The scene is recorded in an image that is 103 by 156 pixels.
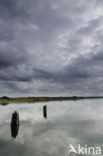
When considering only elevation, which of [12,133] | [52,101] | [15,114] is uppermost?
[52,101]

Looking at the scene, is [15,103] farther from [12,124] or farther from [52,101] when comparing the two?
[12,124]

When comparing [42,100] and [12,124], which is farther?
[12,124]

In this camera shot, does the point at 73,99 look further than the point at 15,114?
No

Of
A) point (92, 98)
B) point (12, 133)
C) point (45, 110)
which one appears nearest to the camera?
point (45, 110)

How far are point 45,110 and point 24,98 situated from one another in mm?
3358

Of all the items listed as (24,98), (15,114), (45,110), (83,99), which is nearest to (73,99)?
(83,99)

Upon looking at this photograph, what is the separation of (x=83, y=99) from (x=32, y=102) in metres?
7.44

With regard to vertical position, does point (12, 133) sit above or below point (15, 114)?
below

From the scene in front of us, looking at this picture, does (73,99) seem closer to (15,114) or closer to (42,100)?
(42,100)

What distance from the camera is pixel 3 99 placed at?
80.9ft

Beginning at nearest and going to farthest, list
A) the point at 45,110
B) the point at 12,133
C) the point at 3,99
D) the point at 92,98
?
the point at 3,99, the point at 45,110, the point at 92,98, the point at 12,133

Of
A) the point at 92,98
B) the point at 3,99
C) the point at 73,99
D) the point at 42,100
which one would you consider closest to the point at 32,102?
the point at 42,100

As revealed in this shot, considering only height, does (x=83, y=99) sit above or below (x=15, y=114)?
above

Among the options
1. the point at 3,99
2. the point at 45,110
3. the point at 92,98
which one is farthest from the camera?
the point at 92,98
